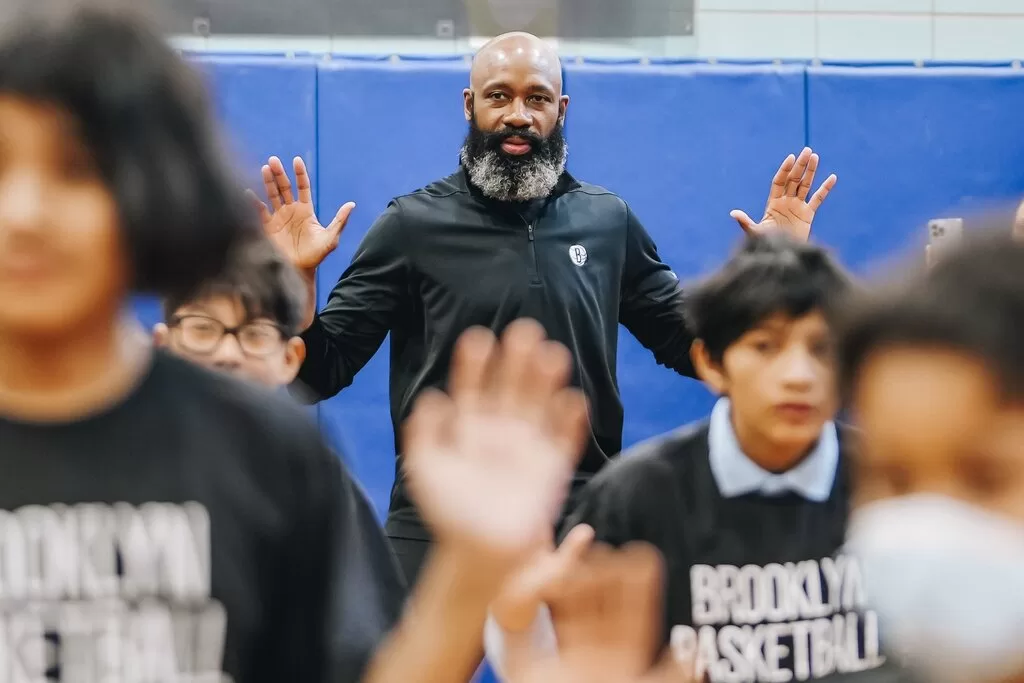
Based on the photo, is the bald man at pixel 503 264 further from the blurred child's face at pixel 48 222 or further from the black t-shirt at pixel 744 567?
the blurred child's face at pixel 48 222

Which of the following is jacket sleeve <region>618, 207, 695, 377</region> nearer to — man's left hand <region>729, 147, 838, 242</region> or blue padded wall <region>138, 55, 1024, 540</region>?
man's left hand <region>729, 147, 838, 242</region>

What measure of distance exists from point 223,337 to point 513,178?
930 millimetres

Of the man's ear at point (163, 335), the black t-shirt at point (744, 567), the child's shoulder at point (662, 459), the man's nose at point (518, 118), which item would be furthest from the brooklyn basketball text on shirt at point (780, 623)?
the man's nose at point (518, 118)

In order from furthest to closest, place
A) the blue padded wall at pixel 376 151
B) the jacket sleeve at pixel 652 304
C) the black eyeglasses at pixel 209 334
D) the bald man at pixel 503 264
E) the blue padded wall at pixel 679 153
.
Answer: the blue padded wall at pixel 679 153
the blue padded wall at pixel 376 151
the jacket sleeve at pixel 652 304
the bald man at pixel 503 264
the black eyeglasses at pixel 209 334

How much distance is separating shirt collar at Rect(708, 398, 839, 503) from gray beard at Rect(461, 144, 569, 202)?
101 cm

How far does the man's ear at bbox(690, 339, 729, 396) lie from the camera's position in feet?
5.18

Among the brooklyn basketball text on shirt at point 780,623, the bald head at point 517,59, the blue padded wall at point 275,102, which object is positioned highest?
the blue padded wall at point 275,102

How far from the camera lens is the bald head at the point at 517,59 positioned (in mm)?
2429

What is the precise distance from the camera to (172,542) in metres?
0.76

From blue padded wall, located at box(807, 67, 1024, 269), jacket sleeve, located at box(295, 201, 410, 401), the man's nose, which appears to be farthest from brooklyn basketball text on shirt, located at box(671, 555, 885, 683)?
blue padded wall, located at box(807, 67, 1024, 269)

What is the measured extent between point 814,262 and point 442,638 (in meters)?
1.02

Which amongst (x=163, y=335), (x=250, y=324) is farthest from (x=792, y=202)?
(x=163, y=335)

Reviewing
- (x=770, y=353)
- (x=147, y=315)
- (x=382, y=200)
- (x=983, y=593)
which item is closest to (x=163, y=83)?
(x=983, y=593)

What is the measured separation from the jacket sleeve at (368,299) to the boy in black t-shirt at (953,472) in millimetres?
1658
